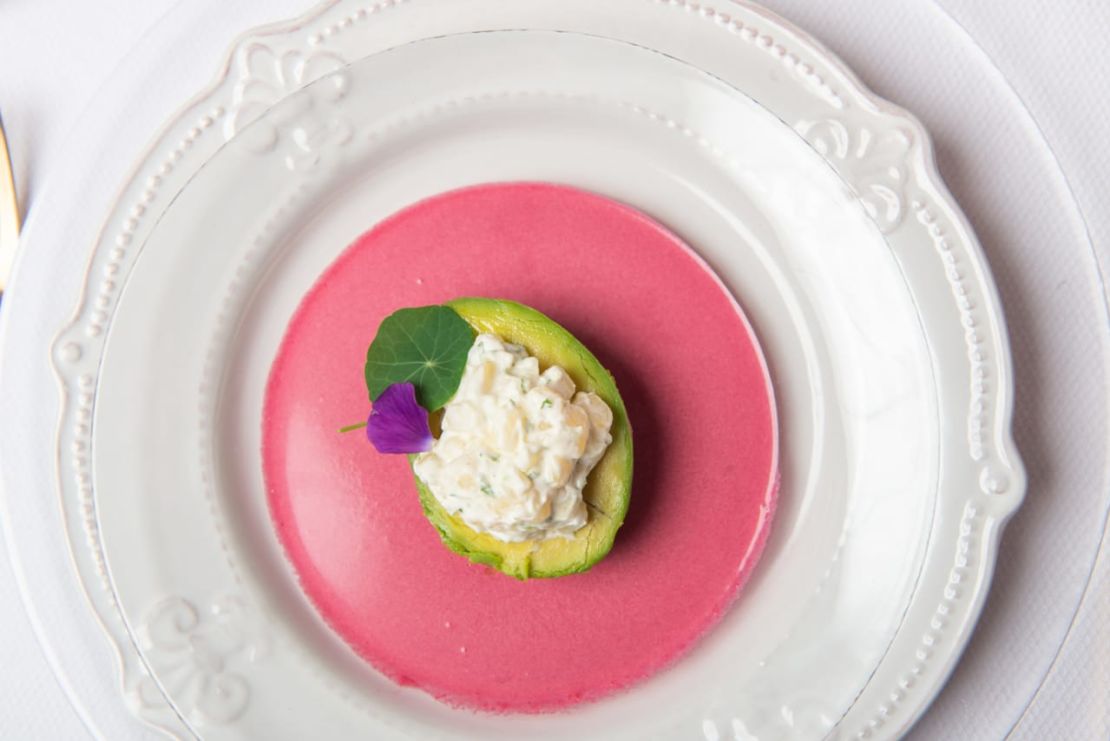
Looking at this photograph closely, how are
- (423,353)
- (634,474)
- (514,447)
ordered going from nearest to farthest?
(514,447)
(423,353)
(634,474)

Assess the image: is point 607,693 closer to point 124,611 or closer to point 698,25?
point 124,611

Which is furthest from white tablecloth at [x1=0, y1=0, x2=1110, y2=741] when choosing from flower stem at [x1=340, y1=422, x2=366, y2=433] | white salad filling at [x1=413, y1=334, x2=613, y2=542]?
white salad filling at [x1=413, y1=334, x2=613, y2=542]

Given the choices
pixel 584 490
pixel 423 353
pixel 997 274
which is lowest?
pixel 584 490

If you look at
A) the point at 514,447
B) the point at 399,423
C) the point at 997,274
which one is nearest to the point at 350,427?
the point at 399,423

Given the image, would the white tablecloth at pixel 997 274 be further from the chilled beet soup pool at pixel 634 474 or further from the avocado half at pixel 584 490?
the avocado half at pixel 584 490

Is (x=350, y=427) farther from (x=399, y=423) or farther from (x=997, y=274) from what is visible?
(x=997, y=274)

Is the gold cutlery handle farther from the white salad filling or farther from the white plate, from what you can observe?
the white salad filling

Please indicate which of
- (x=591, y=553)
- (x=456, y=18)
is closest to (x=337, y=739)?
(x=591, y=553)
